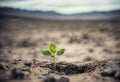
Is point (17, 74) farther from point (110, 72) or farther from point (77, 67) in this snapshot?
point (110, 72)

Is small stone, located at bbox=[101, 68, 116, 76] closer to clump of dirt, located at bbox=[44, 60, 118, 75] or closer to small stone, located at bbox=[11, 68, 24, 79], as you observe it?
clump of dirt, located at bbox=[44, 60, 118, 75]

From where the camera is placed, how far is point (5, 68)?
448cm

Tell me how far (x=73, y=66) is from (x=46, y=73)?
828 millimetres

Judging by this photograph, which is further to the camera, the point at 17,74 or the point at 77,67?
the point at 77,67

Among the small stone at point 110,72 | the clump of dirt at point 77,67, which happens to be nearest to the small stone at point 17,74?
the clump of dirt at point 77,67

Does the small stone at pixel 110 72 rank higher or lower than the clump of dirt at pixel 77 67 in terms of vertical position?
lower

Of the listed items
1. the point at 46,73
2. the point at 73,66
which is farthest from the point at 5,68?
the point at 73,66

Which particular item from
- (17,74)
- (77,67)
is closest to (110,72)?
(77,67)

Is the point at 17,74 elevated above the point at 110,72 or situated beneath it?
elevated above

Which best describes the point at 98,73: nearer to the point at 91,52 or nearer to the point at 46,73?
the point at 46,73

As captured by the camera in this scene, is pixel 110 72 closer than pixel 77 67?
Yes

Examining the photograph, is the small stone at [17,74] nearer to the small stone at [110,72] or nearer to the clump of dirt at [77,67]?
the clump of dirt at [77,67]

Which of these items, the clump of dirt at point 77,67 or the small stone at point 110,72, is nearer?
the small stone at point 110,72

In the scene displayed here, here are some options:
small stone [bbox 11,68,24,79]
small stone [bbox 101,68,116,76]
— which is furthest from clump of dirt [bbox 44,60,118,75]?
small stone [bbox 11,68,24,79]
